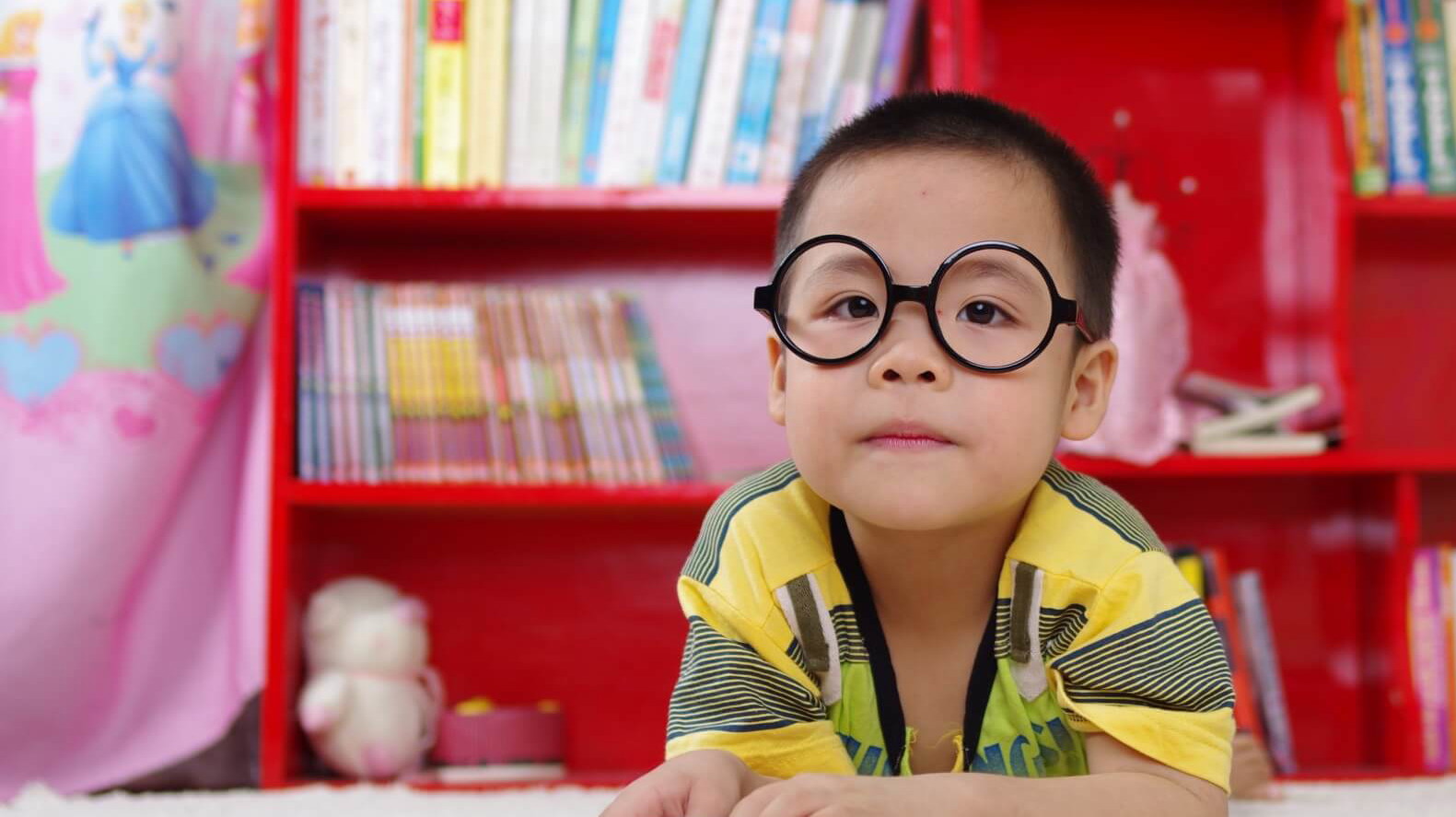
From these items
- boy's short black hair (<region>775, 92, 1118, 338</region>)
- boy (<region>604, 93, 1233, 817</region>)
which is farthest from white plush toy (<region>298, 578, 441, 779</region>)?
Result: boy's short black hair (<region>775, 92, 1118, 338</region>)

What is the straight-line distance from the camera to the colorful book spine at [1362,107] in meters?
1.89

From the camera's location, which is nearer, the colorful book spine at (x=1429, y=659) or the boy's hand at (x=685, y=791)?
the boy's hand at (x=685, y=791)

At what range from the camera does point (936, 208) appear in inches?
36.7

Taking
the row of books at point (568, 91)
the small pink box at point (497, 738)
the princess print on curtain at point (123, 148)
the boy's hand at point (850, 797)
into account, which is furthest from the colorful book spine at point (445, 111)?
the boy's hand at point (850, 797)

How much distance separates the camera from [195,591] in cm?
185

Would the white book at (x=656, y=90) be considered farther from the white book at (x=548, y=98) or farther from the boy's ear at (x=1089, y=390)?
the boy's ear at (x=1089, y=390)

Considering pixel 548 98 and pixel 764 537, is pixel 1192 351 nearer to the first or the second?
pixel 548 98

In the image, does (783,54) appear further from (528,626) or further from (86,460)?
(86,460)

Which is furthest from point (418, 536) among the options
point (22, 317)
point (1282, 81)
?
point (1282, 81)

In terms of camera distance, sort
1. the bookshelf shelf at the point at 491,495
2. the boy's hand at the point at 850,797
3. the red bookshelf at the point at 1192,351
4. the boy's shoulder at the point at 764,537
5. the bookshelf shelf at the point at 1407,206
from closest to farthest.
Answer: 1. the boy's hand at the point at 850,797
2. the boy's shoulder at the point at 764,537
3. the bookshelf shelf at the point at 491,495
4. the bookshelf shelf at the point at 1407,206
5. the red bookshelf at the point at 1192,351

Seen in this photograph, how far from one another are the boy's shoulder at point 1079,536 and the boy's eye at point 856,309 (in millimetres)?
211

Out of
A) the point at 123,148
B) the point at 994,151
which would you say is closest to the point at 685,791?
the point at 994,151

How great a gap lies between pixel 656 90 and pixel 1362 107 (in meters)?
0.98

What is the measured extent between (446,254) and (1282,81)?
1273 mm
